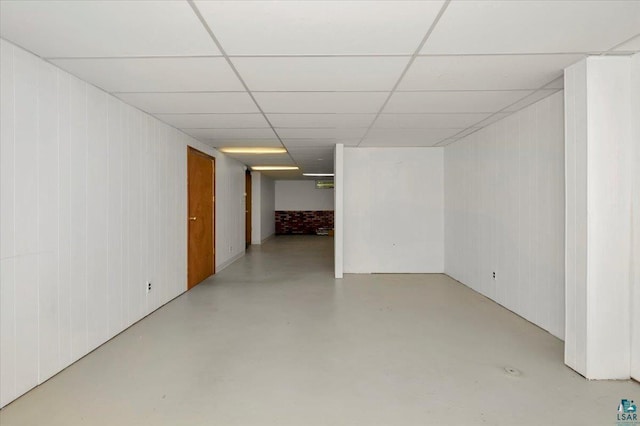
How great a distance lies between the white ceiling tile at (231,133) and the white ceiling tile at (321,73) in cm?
175

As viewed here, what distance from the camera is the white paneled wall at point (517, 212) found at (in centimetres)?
331

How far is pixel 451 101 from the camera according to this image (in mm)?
3400

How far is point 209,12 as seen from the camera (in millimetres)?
1820

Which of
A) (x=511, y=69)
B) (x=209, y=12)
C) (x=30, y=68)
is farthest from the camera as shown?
(x=511, y=69)

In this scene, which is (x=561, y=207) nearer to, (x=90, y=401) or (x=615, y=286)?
(x=615, y=286)

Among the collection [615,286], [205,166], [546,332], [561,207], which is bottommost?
[546,332]

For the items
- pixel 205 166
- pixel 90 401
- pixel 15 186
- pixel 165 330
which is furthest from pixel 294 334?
pixel 205 166

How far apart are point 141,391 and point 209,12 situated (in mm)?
2400

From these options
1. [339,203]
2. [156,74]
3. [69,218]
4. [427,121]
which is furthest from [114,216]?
[427,121]

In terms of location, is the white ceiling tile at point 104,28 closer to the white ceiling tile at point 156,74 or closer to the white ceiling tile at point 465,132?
the white ceiling tile at point 156,74

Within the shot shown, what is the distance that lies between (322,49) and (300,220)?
1213 centimetres

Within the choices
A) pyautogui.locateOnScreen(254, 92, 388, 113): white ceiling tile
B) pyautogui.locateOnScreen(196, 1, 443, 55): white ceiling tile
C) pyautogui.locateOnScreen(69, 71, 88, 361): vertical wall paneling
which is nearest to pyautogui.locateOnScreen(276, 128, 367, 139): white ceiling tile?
pyautogui.locateOnScreen(254, 92, 388, 113): white ceiling tile

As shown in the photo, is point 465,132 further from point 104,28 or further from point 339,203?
point 104,28

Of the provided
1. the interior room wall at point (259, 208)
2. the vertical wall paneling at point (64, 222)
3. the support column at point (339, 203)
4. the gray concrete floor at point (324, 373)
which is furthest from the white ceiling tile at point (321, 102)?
the interior room wall at point (259, 208)
